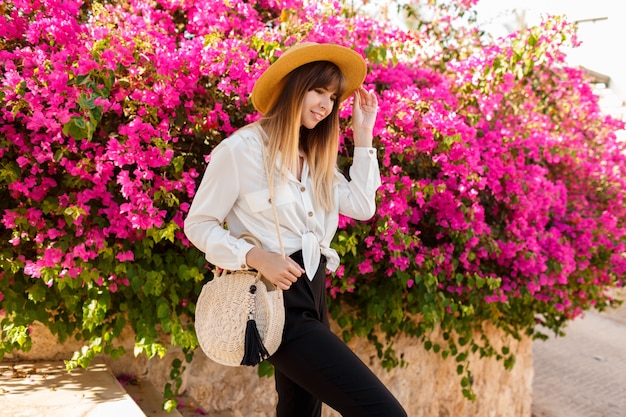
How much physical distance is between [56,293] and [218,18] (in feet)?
5.95

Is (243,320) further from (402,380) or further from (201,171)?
(402,380)

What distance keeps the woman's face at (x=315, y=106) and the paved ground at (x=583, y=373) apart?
5.46m

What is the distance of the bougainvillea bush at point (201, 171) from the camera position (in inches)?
117

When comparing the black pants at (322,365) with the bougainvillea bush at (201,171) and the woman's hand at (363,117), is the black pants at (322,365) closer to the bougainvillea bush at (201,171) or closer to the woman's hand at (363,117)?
the woman's hand at (363,117)

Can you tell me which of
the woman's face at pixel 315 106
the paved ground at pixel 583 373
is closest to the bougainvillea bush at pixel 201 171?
the woman's face at pixel 315 106

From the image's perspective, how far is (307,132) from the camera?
2445mm

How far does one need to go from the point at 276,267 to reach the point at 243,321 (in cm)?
20

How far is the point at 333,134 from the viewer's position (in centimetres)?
242

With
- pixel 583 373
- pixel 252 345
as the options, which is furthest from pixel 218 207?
pixel 583 373

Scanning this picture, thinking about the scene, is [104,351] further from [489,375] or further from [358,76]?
[489,375]

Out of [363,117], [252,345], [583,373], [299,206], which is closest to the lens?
[252,345]

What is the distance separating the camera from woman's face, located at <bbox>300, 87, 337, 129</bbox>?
2.23 m

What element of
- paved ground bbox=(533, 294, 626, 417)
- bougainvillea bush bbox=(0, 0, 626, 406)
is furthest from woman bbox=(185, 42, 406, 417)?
paved ground bbox=(533, 294, 626, 417)

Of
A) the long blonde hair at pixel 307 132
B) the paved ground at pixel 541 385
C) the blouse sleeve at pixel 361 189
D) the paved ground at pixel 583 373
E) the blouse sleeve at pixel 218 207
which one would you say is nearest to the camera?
the blouse sleeve at pixel 218 207
